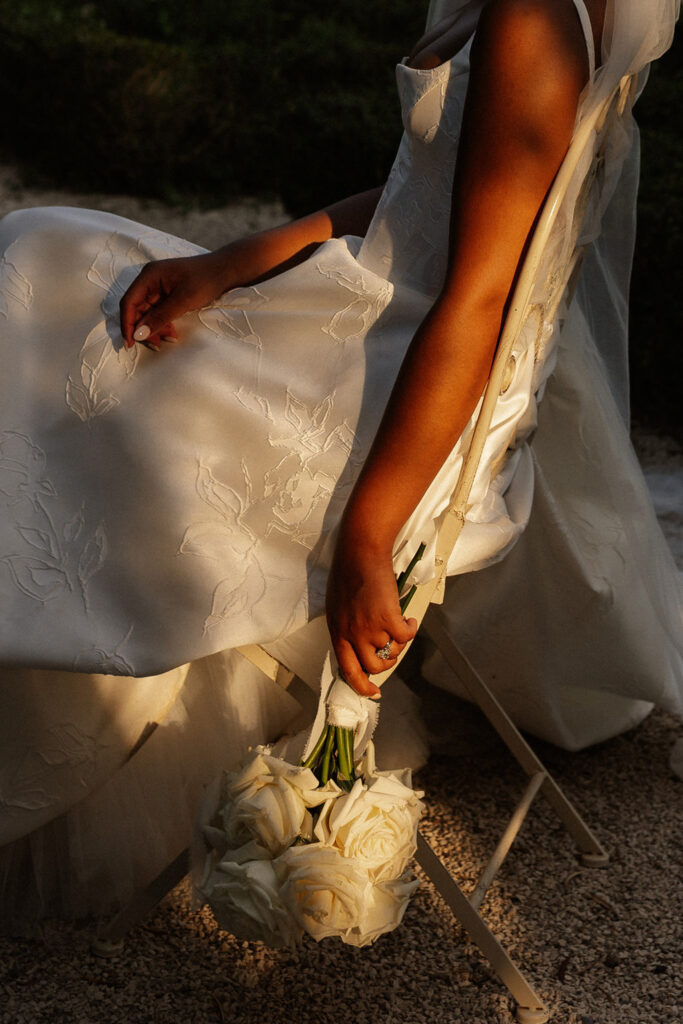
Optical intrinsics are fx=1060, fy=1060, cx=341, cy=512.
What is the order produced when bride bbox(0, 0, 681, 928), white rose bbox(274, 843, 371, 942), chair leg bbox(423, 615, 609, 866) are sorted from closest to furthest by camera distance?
1. white rose bbox(274, 843, 371, 942)
2. bride bbox(0, 0, 681, 928)
3. chair leg bbox(423, 615, 609, 866)

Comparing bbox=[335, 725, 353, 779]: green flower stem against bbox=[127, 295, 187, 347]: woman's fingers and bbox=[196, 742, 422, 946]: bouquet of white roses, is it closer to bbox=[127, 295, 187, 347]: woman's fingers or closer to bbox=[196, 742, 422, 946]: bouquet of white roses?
bbox=[196, 742, 422, 946]: bouquet of white roses

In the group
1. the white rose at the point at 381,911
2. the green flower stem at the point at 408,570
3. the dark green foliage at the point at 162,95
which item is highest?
the dark green foliage at the point at 162,95

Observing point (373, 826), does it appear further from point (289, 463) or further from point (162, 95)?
point (162, 95)

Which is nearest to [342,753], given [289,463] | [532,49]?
[289,463]

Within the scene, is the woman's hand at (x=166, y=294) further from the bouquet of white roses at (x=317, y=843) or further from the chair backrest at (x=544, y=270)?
the bouquet of white roses at (x=317, y=843)

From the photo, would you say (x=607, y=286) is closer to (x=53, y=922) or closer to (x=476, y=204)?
(x=476, y=204)

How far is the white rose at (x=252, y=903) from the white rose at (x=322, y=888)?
0.01 m

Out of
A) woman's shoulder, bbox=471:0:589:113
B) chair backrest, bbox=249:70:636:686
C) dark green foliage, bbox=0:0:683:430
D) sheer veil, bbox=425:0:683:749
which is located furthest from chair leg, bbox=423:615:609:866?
dark green foliage, bbox=0:0:683:430

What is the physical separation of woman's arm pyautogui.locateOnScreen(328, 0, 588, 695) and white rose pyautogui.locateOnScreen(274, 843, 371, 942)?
0.73 feet

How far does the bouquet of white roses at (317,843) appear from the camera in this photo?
1328mm

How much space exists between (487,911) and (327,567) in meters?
0.84

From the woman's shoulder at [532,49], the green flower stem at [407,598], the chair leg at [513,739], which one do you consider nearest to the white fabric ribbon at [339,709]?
the green flower stem at [407,598]

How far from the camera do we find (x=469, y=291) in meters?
1.42

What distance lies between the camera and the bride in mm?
1423
